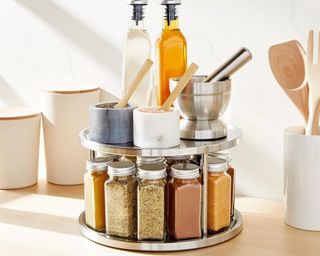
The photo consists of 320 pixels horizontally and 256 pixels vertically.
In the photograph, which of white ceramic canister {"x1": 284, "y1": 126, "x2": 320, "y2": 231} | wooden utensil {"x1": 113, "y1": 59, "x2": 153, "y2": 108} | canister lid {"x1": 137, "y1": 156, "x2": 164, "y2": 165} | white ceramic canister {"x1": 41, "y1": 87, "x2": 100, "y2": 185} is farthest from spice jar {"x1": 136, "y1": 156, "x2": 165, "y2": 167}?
white ceramic canister {"x1": 41, "y1": 87, "x2": 100, "y2": 185}

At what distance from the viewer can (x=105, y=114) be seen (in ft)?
3.88

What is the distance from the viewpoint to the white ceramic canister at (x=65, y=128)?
1551 millimetres

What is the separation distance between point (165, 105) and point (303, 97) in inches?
10.4

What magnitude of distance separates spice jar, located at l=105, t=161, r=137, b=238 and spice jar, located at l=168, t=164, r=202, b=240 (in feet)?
0.22

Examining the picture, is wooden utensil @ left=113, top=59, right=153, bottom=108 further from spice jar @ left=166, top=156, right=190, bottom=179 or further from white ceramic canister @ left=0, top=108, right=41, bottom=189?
white ceramic canister @ left=0, top=108, right=41, bottom=189

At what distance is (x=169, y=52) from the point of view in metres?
1.29

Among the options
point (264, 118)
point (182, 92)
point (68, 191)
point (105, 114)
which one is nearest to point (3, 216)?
point (68, 191)

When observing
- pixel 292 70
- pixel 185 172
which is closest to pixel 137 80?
pixel 185 172

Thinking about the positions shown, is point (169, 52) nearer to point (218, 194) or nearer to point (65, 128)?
point (218, 194)

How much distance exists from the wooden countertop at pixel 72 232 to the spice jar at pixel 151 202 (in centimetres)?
5

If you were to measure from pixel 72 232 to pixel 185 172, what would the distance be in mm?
263

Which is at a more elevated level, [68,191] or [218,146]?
[218,146]

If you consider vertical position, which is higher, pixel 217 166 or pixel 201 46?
pixel 201 46

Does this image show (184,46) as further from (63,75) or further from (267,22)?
(63,75)
